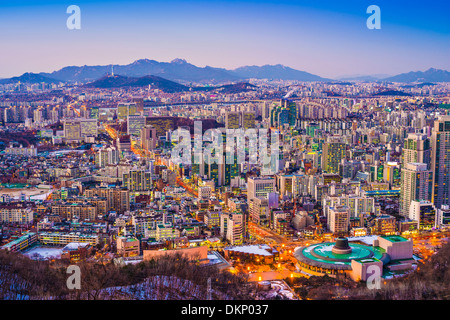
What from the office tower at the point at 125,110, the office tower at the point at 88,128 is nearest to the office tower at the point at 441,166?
the office tower at the point at 88,128

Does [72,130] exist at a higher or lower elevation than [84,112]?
lower

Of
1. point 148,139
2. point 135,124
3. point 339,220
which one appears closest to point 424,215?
point 339,220

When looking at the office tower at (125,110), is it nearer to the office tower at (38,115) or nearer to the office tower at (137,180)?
the office tower at (38,115)

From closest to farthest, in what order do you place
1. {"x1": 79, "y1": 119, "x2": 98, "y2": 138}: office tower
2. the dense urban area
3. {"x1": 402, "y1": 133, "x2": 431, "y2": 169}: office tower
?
the dense urban area, {"x1": 402, "y1": 133, "x2": 431, "y2": 169}: office tower, {"x1": 79, "y1": 119, "x2": 98, "y2": 138}: office tower

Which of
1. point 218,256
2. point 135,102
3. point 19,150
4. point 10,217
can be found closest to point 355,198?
point 218,256

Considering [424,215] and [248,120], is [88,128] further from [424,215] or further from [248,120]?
[424,215]

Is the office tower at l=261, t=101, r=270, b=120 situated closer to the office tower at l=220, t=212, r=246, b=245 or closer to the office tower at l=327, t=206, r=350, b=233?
the office tower at l=327, t=206, r=350, b=233

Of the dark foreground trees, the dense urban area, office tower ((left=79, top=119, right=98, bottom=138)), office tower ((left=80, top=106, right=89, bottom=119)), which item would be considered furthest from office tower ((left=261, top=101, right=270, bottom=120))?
the dark foreground trees
